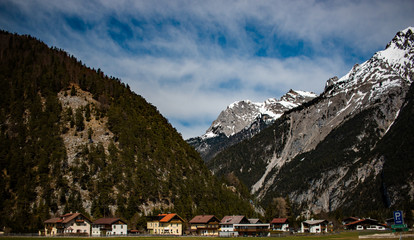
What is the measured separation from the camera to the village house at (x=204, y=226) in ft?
456

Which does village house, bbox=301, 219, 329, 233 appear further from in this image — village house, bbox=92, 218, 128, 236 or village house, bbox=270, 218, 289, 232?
village house, bbox=92, 218, 128, 236

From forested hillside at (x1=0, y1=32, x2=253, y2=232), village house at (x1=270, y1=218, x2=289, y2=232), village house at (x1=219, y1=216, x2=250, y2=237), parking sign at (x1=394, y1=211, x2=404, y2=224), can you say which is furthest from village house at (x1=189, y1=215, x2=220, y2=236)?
parking sign at (x1=394, y1=211, x2=404, y2=224)

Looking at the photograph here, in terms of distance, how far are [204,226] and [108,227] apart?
3426 centimetres

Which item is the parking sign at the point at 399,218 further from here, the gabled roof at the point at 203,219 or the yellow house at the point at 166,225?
the gabled roof at the point at 203,219

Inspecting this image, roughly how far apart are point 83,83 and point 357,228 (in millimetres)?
146536

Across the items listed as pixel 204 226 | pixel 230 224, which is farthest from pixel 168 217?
pixel 230 224

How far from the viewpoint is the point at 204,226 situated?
457 ft

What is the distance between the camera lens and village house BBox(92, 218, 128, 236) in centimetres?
12225

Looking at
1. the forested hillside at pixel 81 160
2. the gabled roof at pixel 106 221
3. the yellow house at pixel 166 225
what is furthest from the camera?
the forested hillside at pixel 81 160

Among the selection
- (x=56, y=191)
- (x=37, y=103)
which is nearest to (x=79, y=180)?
(x=56, y=191)

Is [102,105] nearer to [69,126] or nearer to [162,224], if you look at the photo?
[69,126]

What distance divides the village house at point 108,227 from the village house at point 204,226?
2603 cm

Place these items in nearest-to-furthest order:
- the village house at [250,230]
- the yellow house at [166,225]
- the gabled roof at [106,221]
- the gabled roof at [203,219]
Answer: the gabled roof at [106,221] < the yellow house at [166,225] < the village house at [250,230] < the gabled roof at [203,219]

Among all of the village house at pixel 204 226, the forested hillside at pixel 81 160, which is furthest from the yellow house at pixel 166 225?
the village house at pixel 204 226
